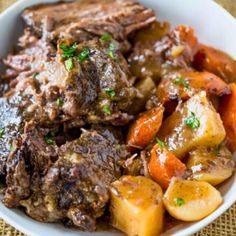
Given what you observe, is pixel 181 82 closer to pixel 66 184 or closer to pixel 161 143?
pixel 161 143

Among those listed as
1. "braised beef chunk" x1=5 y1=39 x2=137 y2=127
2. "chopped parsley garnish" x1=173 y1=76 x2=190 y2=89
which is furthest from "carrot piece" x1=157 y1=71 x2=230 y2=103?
"braised beef chunk" x1=5 y1=39 x2=137 y2=127

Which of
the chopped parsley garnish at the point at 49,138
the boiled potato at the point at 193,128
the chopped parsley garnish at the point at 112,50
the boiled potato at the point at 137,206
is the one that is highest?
the chopped parsley garnish at the point at 112,50

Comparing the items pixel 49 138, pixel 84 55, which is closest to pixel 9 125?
pixel 49 138

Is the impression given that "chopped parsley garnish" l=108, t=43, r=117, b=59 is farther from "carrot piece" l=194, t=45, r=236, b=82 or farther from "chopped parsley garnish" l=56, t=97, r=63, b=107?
"carrot piece" l=194, t=45, r=236, b=82

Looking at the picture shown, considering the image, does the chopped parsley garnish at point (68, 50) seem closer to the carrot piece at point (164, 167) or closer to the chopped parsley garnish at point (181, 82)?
the chopped parsley garnish at point (181, 82)

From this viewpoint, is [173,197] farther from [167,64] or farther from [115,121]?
[167,64]

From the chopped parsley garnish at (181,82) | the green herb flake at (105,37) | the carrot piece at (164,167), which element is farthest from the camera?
the green herb flake at (105,37)

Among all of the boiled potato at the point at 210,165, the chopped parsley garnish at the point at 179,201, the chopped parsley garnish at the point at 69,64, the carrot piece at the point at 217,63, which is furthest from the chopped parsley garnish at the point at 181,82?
the chopped parsley garnish at the point at 179,201
